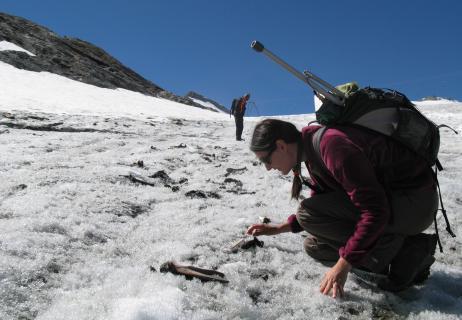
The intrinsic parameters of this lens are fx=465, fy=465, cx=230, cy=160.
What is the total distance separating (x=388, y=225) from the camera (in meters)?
3.61

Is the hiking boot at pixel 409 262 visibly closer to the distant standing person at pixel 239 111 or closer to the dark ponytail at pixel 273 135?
the dark ponytail at pixel 273 135

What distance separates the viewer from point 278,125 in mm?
3648

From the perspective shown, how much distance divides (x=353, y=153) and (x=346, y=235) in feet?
2.95

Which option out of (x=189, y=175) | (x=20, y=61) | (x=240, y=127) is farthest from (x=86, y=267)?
(x=20, y=61)

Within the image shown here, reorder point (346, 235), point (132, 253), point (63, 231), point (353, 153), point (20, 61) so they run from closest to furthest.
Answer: point (353, 153)
point (346, 235)
point (132, 253)
point (63, 231)
point (20, 61)

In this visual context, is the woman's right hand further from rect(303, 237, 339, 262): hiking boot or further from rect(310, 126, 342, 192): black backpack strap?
rect(310, 126, 342, 192): black backpack strap

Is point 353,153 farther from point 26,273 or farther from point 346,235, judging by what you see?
point 26,273

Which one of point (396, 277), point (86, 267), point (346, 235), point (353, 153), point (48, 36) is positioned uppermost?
point (48, 36)

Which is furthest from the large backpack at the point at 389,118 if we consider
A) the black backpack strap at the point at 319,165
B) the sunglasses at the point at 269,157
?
the sunglasses at the point at 269,157

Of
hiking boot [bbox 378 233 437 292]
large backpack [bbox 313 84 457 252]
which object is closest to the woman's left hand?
hiking boot [bbox 378 233 437 292]

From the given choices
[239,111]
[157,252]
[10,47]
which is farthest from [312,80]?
[10,47]

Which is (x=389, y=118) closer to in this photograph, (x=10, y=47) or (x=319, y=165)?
(x=319, y=165)

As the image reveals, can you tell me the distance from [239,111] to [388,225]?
15.1 meters

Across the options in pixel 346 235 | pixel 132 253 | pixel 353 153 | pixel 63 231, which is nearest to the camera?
pixel 353 153
